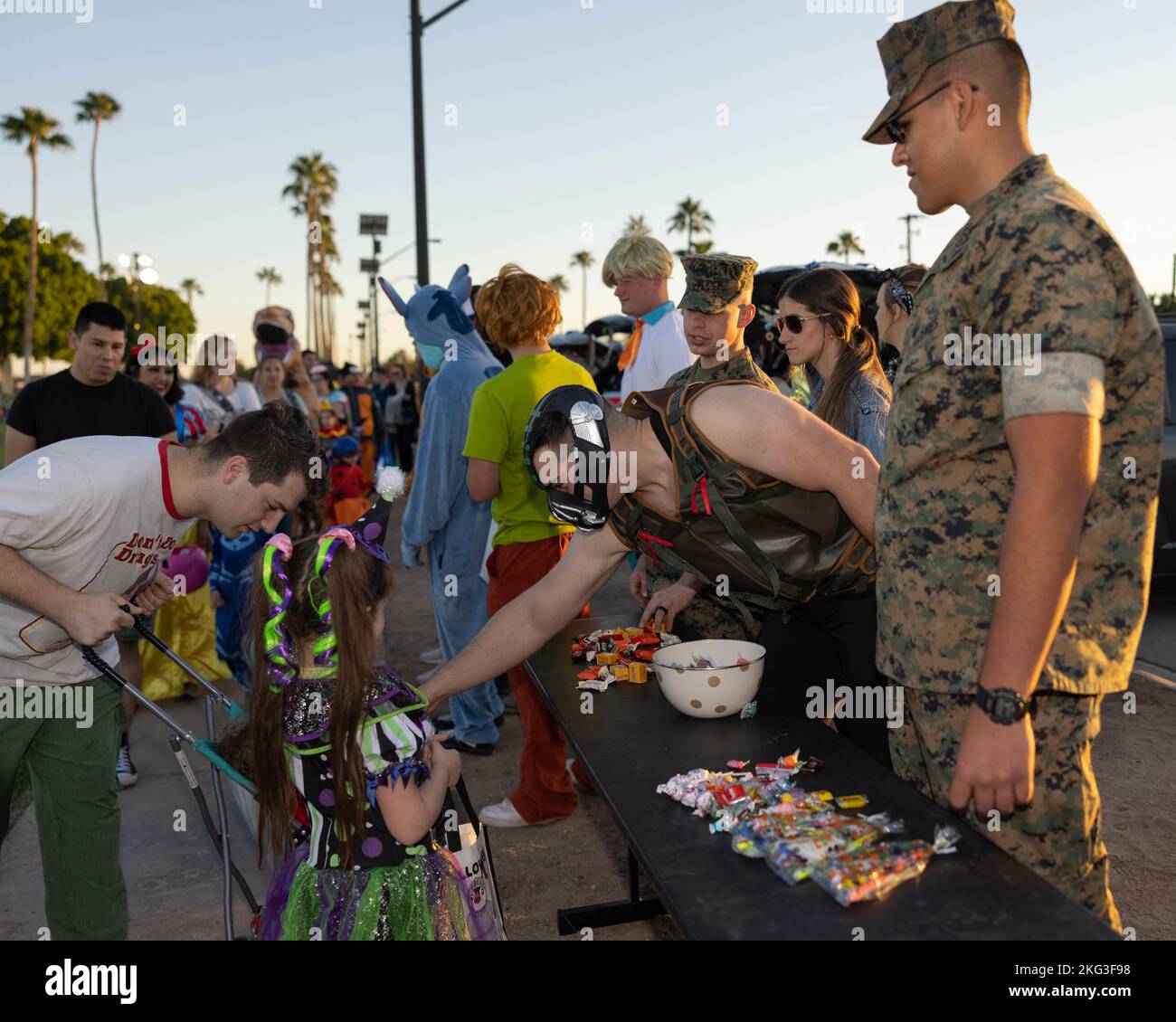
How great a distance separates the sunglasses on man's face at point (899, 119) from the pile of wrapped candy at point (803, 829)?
1308 millimetres

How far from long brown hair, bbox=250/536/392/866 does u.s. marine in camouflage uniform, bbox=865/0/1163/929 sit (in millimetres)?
1172

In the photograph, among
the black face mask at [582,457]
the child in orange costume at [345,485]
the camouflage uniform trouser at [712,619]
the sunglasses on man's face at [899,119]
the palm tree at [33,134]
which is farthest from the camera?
the palm tree at [33,134]

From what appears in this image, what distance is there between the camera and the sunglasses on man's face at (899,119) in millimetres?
1862

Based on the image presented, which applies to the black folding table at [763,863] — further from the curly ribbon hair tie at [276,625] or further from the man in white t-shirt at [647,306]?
the man in white t-shirt at [647,306]

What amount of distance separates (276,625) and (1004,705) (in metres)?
1.56

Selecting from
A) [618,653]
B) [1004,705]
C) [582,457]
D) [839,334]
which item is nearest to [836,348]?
[839,334]

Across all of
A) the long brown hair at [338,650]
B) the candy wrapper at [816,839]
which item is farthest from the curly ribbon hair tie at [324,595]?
the candy wrapper at [816,839]

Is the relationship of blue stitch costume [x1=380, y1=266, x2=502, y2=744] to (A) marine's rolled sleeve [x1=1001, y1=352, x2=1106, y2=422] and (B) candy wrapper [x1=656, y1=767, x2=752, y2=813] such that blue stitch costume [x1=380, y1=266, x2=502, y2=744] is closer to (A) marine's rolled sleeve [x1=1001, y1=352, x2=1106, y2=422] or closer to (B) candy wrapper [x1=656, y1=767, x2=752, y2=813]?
(B) candy wrapper [x1=656, y1=767, x2=752, y2=813]

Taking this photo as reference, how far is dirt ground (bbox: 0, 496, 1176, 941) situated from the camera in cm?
348

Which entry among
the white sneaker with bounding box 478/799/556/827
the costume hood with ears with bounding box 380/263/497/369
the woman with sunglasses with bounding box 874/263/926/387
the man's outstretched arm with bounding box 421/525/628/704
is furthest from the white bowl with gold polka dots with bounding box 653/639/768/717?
the costume hood with ears with bounding box 380/263/497/369

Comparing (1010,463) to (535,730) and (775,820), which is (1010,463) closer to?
(775,820)

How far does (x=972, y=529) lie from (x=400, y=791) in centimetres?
137
